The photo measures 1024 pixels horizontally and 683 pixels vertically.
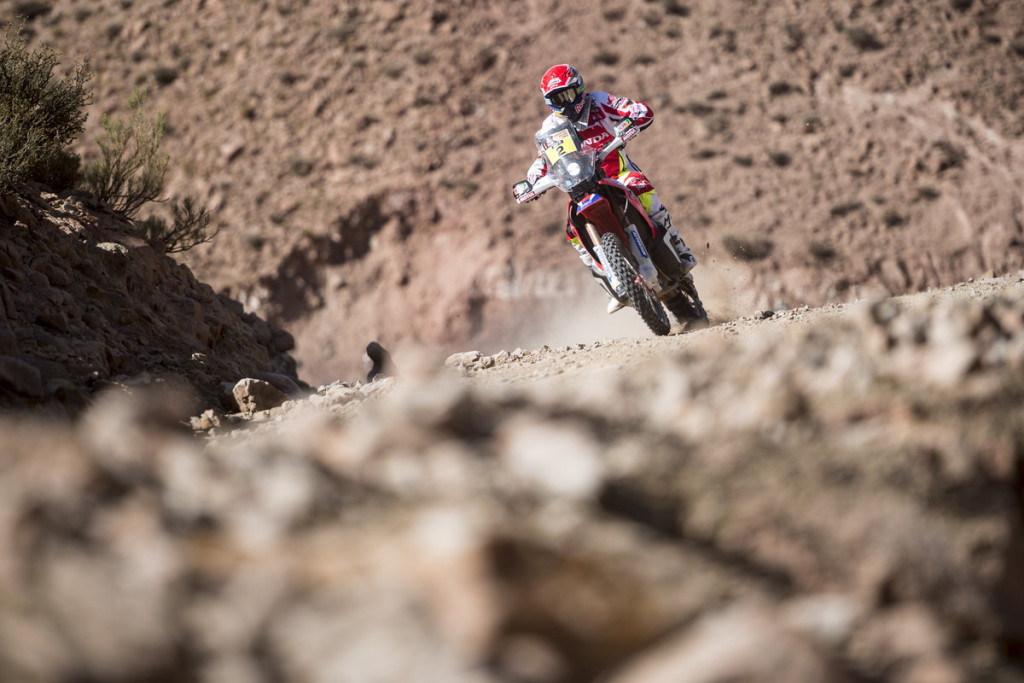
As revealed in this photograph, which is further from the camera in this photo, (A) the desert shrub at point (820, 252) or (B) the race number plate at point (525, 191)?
(A) the desert shrub at point (820, 252)

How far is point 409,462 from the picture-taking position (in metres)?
2.16

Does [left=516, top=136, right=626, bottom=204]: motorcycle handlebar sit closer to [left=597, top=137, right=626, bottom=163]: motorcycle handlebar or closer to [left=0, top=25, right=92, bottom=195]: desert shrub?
[left=597, top=137, right=626, bottom=163]: motorcycle handlebar

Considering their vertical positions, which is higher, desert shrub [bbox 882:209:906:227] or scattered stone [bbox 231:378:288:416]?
desert shrub [bbox 882:209:906:227]

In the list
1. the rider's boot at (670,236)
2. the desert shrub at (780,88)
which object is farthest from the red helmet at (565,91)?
the desert shrub at (780,88)

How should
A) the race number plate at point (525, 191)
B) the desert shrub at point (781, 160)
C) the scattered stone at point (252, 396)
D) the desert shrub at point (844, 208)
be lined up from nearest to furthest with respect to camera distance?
the scattered stone at point (252, 396) → the race number plate at point (525, 191) → the desert shrub at point (844, 208) → the desert shrub at point (781, 160)

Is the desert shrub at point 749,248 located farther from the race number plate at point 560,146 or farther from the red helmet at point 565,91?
the race number plate at point 560,146

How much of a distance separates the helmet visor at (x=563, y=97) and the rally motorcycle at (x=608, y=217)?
0.76ft

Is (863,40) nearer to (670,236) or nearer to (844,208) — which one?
(844,208)

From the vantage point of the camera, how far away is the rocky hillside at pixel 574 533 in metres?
1.57

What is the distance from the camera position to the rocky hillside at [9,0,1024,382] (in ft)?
56.1

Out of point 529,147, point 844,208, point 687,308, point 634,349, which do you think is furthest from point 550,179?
point 529,147

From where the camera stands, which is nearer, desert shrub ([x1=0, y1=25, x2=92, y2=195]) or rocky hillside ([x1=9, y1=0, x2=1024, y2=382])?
desert shrub ([x1=0, y1=25, x2=92, y2=195])

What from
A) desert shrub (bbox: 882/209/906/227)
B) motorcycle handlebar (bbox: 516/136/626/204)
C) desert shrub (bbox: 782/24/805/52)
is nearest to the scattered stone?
motorcycle handlebar (bbox: 516/136/626/204)

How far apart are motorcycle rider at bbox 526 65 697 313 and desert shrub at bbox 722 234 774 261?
32.0 feet
